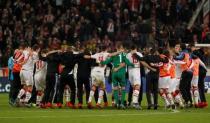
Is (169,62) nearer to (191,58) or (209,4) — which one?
(191,58)

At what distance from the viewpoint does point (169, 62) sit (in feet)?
82.3

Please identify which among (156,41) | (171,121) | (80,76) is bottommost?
(171,121)

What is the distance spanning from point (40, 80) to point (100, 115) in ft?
15.3

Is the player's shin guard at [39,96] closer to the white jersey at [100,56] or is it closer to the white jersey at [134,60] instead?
the white jersey at [100,56]

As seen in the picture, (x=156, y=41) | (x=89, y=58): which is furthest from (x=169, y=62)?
(x=156, y=41)

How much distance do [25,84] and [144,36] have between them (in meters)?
11.8

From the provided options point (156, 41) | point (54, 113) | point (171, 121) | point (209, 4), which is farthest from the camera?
point (209, 4)

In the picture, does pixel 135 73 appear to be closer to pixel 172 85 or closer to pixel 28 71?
pixel 172 85

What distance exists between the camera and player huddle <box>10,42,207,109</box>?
81.9 ft

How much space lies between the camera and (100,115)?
880 inches

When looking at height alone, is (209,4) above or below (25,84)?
above

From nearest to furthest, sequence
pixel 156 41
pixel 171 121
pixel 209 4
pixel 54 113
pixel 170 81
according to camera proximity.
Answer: pixel 171 121 → pixel 54 113 → pixel 170 81 → pixel 156 41 → pixel 209 4

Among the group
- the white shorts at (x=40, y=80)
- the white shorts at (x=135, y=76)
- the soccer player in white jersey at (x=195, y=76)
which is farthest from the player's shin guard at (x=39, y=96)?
the soccer player in white jersey at (x=195, y=76)

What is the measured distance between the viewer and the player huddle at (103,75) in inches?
982
